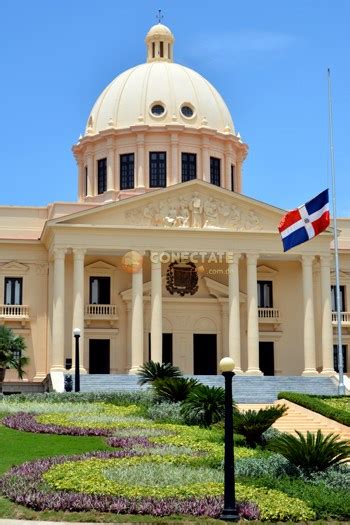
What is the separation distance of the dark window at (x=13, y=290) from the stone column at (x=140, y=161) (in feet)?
33.1

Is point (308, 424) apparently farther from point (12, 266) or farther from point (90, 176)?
point (90, 176)

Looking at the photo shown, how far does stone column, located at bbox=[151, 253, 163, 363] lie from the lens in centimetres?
4978

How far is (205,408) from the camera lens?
30.2 m

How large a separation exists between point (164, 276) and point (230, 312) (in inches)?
211

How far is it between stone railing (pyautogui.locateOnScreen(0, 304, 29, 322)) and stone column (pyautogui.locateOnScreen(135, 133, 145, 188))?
36.1ft

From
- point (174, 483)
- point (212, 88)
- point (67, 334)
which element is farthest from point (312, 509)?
point (212, 88)

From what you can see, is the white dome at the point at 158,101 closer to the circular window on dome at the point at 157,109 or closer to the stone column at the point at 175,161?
the circular window on dome at the point at 157,109

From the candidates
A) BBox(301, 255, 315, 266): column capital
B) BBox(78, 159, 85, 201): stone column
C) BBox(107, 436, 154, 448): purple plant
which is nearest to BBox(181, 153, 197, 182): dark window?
BBox(78, 159, 85, 201): stone column

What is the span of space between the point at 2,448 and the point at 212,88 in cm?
4395

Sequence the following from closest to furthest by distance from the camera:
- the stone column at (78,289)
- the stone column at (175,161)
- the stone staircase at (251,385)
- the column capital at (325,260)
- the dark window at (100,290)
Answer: the stone staircase at (251,385)
the stone column at (78,289)
the column capital at (325,260)
the dark window at (100,290)
the stone column at (175,161)

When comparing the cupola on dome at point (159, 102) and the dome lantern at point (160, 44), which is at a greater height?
the dome lantern at point (160, 44)

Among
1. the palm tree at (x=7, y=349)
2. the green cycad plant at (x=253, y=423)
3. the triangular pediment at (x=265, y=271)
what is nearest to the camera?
the green cycad plant at (x=253, y=423)

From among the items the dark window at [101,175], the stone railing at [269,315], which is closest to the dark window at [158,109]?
the dark window at [101,175]

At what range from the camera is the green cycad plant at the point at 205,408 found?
3005 centimetres
